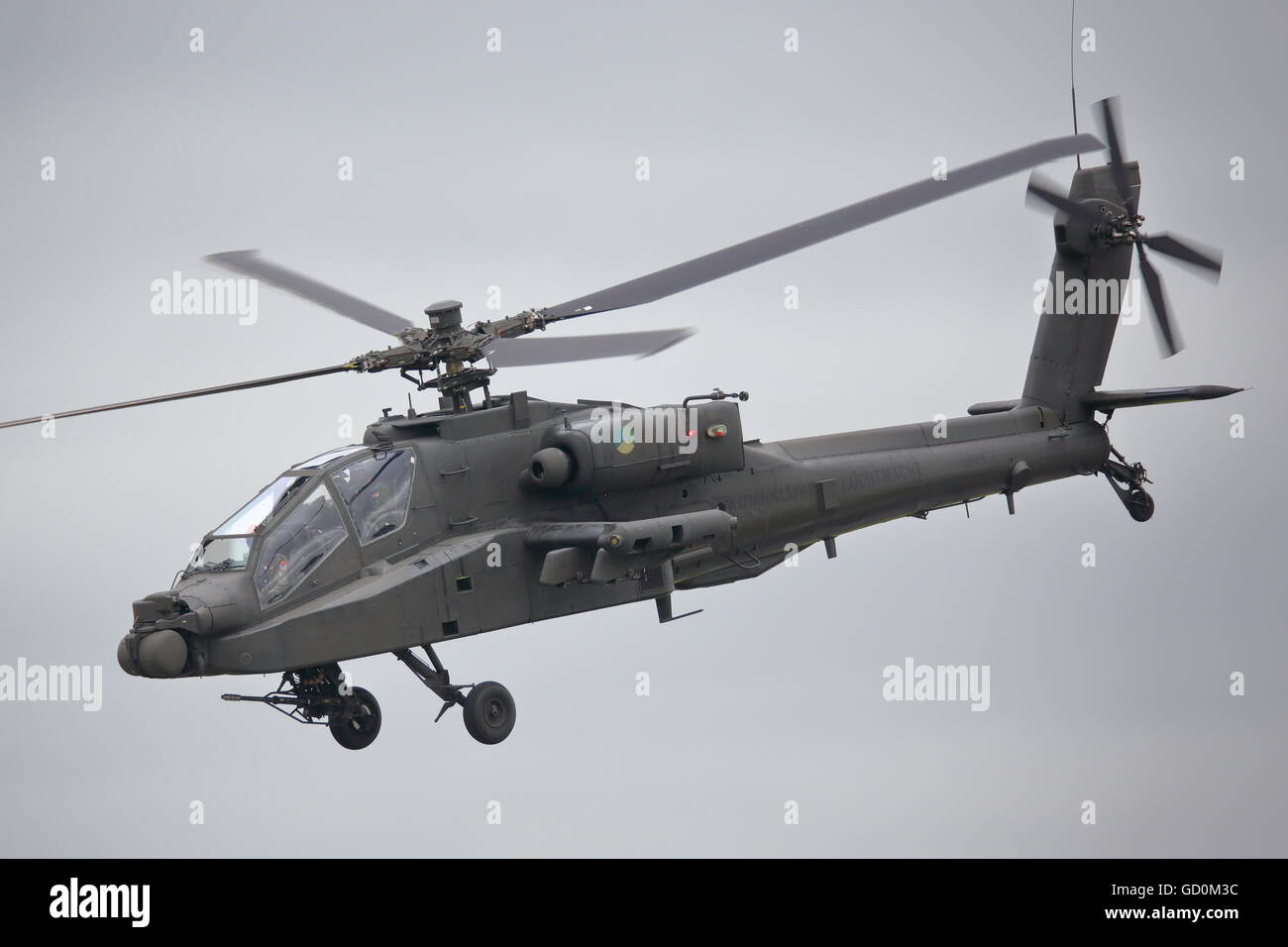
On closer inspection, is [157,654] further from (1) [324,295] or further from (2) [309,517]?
(1) [324,295]

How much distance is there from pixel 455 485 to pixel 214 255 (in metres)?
3.48

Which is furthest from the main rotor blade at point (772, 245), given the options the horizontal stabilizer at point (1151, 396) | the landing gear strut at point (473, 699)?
the horizontal stabilizer at point (1151, 396)

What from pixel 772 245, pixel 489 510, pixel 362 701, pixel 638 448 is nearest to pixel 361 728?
pixel 362 701

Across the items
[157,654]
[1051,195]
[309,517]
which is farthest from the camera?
[1051,195]

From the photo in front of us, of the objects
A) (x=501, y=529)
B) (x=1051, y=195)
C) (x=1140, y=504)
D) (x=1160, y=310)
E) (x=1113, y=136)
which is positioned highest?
(x=1113, y=136)

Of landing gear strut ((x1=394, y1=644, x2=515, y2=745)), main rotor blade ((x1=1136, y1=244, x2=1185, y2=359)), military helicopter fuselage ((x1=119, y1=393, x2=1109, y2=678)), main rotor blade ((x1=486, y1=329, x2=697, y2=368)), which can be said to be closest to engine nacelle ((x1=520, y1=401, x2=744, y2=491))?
military helicopter fuselage ((x1=119, y1=393, x2=1109, y2=678))

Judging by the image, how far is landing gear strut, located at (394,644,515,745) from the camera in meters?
16.8

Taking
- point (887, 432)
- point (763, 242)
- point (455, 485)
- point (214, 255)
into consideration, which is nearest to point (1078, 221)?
point (887, 432)

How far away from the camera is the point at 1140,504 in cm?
2228

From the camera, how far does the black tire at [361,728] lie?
682 inches

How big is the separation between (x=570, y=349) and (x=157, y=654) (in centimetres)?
533

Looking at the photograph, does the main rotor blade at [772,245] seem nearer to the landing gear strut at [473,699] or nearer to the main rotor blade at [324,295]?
the main rotor blade at [324,295]

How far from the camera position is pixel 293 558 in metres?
15.9

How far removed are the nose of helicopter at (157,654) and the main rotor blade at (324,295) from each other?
4.23 metres
